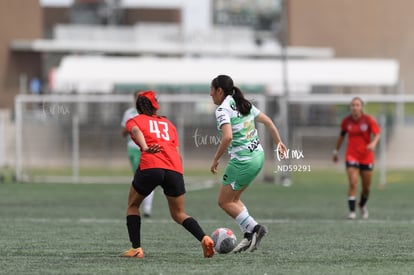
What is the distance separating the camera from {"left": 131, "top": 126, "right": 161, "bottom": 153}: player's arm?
1307cm

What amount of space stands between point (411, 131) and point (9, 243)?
29314mm

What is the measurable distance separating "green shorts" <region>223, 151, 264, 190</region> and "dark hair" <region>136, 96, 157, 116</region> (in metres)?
1.22

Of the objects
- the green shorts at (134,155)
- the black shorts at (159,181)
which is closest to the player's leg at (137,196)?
the black shorts at (159,181)

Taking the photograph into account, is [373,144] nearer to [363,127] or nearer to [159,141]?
[363,127]

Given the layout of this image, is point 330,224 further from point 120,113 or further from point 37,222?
point 120,113

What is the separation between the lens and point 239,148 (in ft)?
45.5

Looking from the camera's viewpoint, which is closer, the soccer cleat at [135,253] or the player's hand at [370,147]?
the soccer cleat at [135,253]

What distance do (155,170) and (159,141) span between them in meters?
0.34

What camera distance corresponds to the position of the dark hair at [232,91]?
13.7 metres

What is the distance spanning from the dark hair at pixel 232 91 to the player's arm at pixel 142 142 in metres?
1.12

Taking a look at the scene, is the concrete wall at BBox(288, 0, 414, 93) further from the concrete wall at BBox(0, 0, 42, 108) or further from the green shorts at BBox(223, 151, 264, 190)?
the green shorts at BBox(223, 151, 264, 190)

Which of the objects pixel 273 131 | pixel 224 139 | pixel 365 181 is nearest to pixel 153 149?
pixel 224 139

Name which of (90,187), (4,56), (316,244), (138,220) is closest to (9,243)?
(138,220)

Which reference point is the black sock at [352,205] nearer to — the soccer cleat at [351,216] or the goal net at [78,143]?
the soccer cleat at [351,216]
